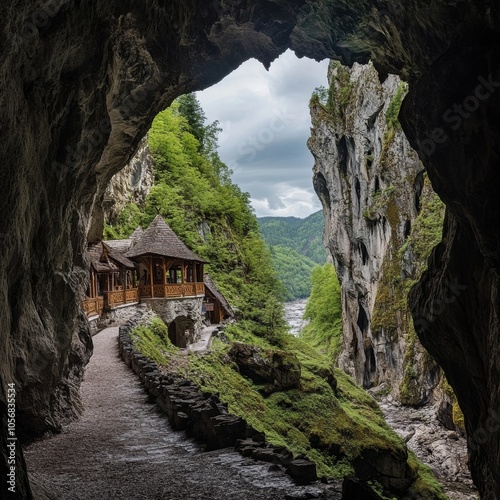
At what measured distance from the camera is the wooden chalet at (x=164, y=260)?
91.9 ft

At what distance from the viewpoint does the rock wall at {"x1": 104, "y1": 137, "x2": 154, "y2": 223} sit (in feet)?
112

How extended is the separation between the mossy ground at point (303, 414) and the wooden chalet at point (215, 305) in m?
8.85

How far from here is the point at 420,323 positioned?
9320mm

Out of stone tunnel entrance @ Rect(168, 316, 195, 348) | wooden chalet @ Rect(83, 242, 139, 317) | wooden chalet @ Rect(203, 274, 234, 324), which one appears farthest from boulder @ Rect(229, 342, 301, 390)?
wooden chalet @ Rect(203, 274, 234, 324)

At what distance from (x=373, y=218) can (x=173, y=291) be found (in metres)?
18.6

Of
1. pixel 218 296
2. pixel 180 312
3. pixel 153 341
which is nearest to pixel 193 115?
pixel 218 296

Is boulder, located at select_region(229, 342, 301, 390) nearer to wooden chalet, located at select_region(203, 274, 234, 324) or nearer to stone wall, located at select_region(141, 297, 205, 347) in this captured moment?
stone wall, located at select_region(141, 297, 205, 347)

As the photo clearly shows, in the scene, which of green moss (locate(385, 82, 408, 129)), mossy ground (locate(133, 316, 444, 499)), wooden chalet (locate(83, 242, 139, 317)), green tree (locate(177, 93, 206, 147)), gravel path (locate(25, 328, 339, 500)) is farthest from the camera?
green tree (locate(177, 93, 206, 147))

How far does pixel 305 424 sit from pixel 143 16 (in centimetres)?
1380

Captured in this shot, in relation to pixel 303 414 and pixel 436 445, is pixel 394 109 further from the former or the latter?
pixel 303 414

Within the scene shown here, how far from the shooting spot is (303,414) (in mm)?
17594

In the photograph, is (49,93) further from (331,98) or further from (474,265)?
(331,98)

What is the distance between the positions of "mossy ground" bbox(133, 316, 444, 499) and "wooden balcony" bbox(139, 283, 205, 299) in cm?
595

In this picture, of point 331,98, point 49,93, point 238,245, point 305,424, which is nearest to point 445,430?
point 305,424
